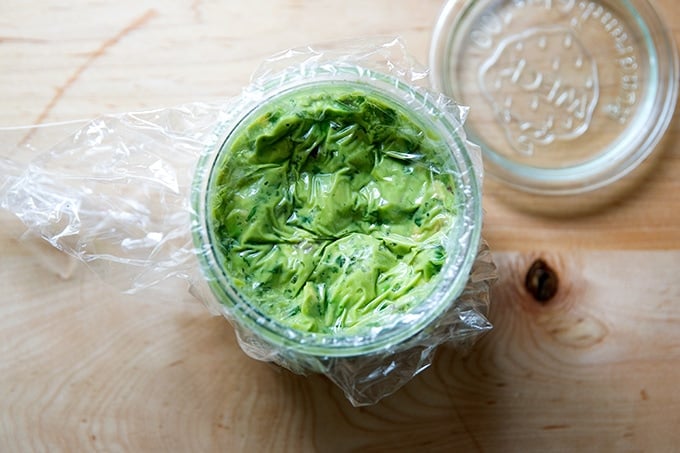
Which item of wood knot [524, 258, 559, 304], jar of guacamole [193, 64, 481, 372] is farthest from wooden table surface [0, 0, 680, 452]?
jar of guacamole [193, 64, 481, 372]

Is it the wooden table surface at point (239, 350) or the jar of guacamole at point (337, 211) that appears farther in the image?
the wooden table surface at point (239, 350)

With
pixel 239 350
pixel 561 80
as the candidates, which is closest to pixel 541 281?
pixel 561 80

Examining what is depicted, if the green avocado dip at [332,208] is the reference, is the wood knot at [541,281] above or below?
below

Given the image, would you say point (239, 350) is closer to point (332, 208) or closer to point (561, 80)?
point (332, 208)

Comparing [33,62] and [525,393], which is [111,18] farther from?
[525,393]

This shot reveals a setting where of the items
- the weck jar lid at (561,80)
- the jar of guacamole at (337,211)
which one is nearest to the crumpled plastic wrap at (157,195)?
the jar of guacamole at (337,211)

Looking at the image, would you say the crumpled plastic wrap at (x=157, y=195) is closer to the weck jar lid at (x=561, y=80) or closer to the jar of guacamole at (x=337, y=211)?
the jar of guacamole at (x=337, y=211)

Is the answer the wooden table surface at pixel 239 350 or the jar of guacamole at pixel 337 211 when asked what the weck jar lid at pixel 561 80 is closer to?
the wooden table surface at pixel 239 350

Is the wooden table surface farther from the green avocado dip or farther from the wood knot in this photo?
the green avocado dip
